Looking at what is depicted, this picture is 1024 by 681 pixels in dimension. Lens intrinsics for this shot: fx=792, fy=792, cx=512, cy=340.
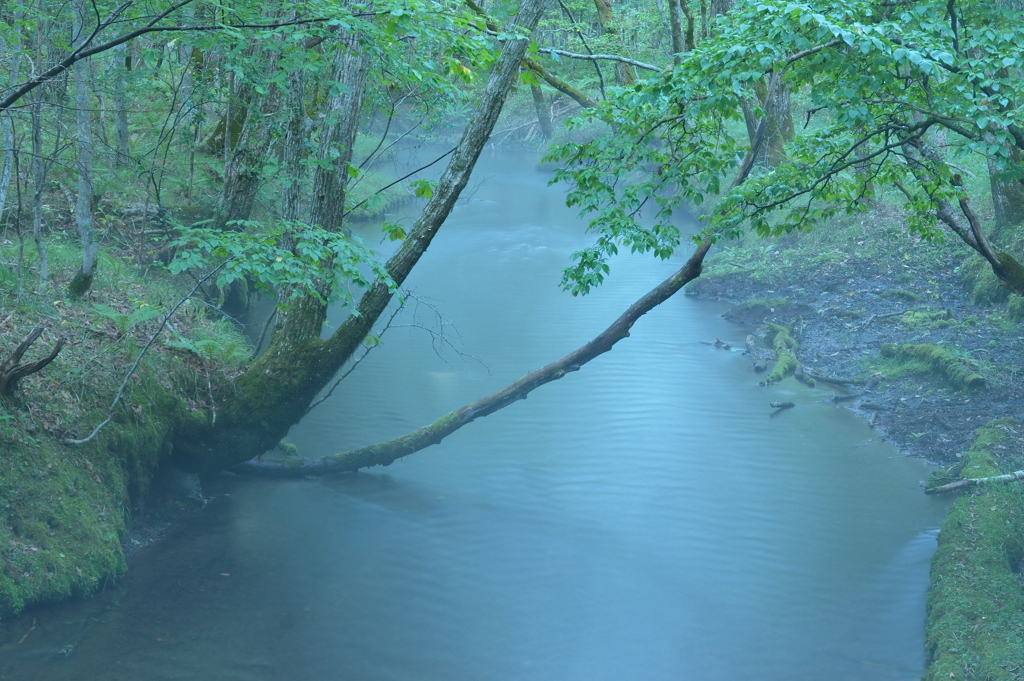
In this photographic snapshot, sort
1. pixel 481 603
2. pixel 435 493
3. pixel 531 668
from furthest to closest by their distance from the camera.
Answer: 1. pixel 435 493
2. pixel 481 603
3. pixel 531 668

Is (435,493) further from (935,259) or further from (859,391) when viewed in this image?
(935,259)

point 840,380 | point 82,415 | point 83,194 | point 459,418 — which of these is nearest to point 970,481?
point 840,380

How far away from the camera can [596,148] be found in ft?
20.8

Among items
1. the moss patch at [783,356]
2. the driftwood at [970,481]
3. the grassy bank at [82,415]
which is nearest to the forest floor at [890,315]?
the moss patch at [783,356]

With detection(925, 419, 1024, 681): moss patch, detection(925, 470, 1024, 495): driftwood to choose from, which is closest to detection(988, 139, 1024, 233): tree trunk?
detection(925, 419, 1024, 681): moss patch

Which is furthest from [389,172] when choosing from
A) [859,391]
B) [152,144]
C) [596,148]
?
[596,148]

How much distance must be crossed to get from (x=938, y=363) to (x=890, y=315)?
6.62 feet

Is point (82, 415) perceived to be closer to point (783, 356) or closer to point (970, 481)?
point (970, 481)

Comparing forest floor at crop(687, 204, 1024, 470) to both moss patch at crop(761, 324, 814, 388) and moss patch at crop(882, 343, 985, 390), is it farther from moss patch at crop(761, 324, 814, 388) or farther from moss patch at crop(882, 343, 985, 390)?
moss patch at crop(761, 324, 814, 388)

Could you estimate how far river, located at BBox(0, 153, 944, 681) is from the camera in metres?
5.98

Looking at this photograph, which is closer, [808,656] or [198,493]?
[808,656]

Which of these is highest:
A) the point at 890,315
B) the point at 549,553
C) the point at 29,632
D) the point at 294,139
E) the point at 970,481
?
the point at 294,139

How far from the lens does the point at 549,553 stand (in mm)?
7715

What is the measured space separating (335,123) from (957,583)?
6644mm
